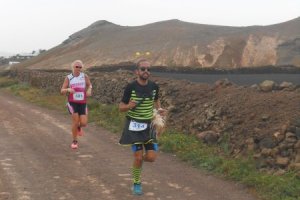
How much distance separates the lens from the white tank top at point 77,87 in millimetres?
10180

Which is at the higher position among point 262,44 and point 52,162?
point 262,44

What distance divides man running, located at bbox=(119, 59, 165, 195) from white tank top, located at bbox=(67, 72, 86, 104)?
3.32 metres

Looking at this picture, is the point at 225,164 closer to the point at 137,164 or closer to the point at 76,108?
the point at 137,164

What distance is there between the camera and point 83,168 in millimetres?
8852

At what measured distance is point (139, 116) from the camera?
23.1 feet

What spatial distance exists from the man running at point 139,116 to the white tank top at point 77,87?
332 centimetres

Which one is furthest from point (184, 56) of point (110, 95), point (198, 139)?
point (198, 139)

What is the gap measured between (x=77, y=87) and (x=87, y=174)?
2350mm

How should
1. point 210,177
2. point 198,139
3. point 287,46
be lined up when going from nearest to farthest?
point 210,177, point 198,139, point 287,46

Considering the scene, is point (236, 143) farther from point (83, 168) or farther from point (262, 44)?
point (262, 44)

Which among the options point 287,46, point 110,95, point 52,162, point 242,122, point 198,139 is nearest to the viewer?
point 52,162

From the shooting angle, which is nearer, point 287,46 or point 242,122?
point 242,122

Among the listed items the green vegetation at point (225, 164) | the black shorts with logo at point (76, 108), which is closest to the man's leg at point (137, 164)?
the green vegetation at point (225, 164)

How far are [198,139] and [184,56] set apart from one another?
81.6 ft
